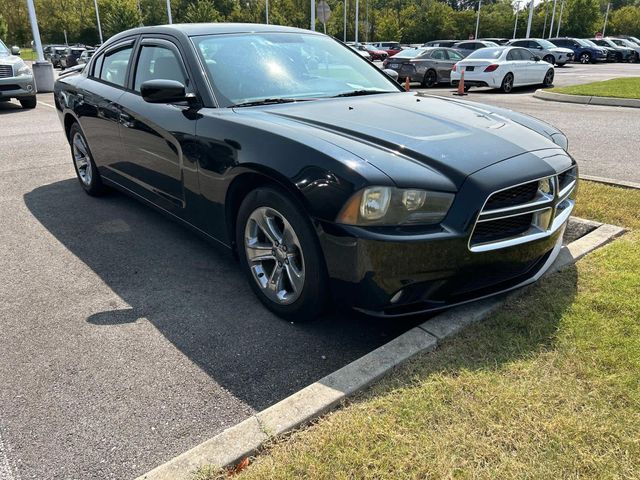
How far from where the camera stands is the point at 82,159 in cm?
582

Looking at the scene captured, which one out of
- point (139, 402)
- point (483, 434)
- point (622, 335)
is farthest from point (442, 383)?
point (139, 402)

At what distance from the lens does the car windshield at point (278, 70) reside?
361 cm

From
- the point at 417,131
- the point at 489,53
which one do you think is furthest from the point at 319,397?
the point at 489,53

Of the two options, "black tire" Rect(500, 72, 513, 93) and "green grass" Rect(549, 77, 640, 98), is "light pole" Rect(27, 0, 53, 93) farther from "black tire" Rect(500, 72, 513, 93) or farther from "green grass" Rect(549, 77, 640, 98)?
"green grass" Rect(549, 77, 640, 98)

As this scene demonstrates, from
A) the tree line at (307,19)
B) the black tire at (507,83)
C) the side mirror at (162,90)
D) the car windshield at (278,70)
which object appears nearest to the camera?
the side mirror at (162,90)

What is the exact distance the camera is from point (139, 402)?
2.55 m

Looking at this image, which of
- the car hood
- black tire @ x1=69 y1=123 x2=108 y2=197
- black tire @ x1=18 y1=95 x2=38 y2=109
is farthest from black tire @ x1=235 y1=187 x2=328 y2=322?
black tire @ x1=18 y1=95 x2=38 y2=109

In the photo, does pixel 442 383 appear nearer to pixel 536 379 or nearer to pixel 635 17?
pixel 536 379

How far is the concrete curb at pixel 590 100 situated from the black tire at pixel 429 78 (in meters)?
5.01

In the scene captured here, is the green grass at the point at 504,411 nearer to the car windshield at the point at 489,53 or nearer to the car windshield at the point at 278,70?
the car windshield at the point at 278,70

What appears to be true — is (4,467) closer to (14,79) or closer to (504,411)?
(504,411)

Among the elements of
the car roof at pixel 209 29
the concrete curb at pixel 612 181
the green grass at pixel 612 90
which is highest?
the car roof at pixel 209 29


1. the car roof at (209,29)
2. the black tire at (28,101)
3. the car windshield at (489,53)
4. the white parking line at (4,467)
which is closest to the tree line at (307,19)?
the car windshield at (489,53)

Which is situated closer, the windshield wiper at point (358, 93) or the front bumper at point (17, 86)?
the windshield wiper at point (358, 93)
